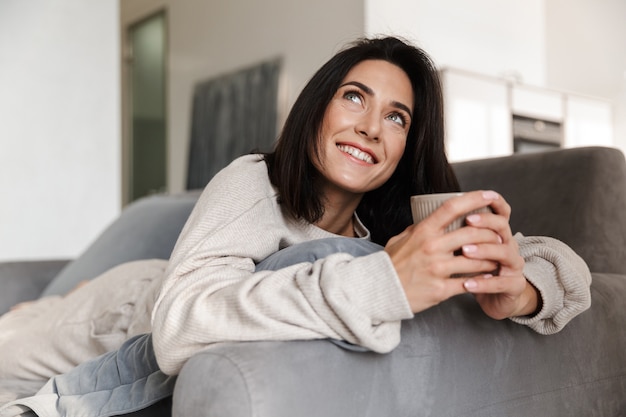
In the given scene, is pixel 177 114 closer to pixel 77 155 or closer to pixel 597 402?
pixel 77 155

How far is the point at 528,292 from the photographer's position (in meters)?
1.01

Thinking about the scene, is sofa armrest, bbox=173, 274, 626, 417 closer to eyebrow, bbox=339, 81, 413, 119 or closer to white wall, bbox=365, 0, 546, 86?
eyebrow, bbox=339, 81, 413, 119

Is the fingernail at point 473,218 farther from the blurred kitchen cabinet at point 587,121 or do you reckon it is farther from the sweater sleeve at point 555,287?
the blurred kitchen cabinet at point 587,121

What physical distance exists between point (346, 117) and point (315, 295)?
51 centimetres

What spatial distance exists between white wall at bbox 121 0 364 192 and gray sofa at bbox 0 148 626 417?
3355mm

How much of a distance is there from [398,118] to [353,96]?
0.34 ft

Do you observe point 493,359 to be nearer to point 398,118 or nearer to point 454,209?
point 454,209

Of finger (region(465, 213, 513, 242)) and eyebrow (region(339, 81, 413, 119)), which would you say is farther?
eyebrow (region(339, 81, 413, 119))

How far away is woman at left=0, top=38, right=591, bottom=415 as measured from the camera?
837mm

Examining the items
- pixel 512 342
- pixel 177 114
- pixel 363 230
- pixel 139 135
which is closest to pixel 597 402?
pixel 512 342

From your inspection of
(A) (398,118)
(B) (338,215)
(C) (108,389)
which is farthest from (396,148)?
(C) (108,389)

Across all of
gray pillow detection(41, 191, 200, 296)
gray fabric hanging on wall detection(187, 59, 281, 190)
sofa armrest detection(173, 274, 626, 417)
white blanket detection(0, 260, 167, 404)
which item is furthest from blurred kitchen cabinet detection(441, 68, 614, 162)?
sofa armrest detection(173, 274, 626, 417)

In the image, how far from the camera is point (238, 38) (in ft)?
19.1

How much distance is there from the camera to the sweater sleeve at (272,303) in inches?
32.4
